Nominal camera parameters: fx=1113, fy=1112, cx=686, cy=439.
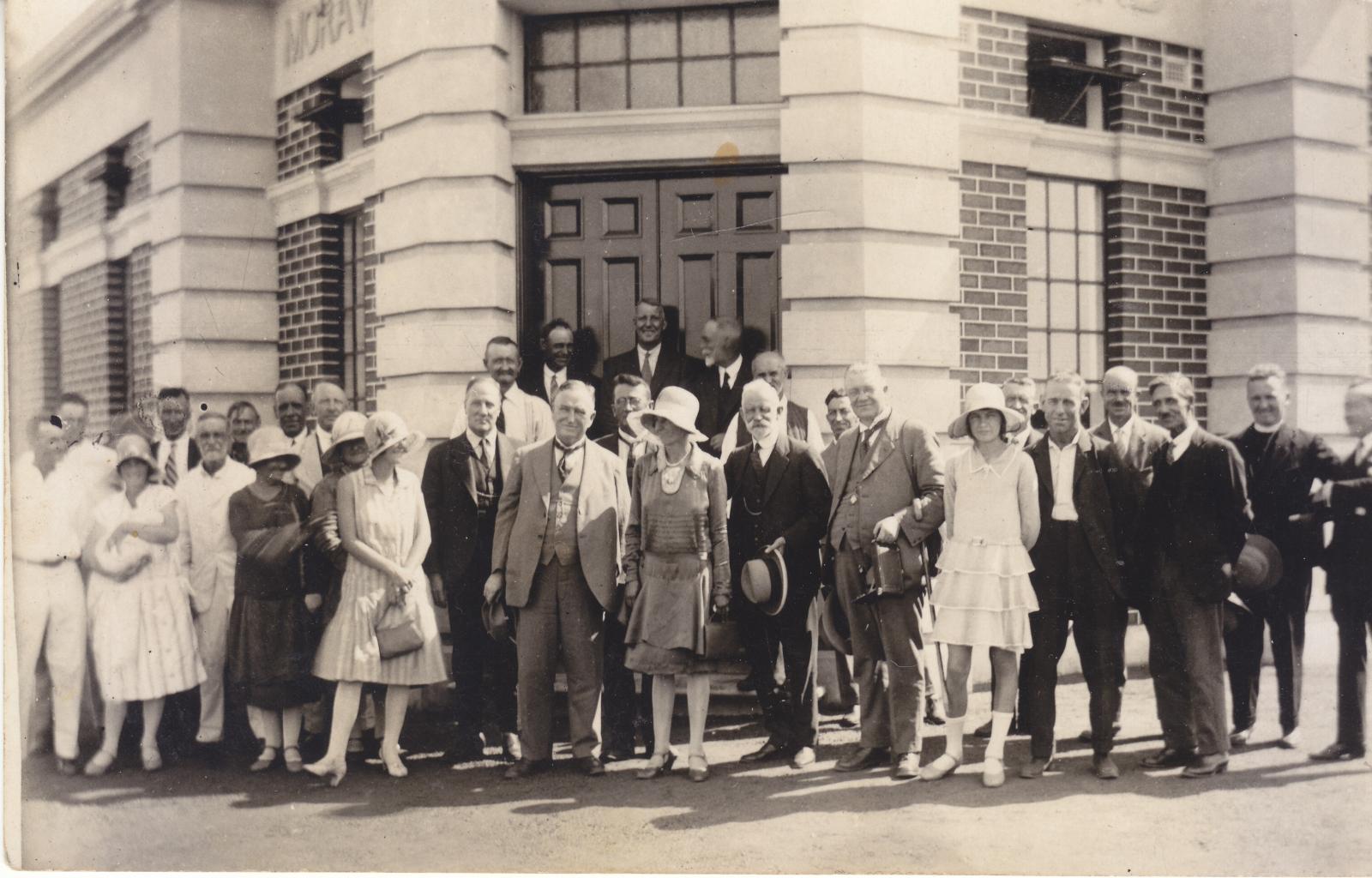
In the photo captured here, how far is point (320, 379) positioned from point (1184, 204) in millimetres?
5854

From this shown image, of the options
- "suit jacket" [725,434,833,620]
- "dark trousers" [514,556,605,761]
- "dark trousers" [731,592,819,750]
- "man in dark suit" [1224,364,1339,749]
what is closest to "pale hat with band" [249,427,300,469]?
"dark trousers" [514,556,605,761]

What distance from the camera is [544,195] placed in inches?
281

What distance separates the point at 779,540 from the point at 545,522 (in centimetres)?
119

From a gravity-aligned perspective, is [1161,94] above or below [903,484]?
above

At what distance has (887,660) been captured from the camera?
18.1 ft

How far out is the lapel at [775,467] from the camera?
571 centimetres

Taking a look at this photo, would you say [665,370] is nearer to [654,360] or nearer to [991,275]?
[654,360]

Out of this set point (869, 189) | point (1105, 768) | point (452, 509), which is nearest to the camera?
point (1105, 768)

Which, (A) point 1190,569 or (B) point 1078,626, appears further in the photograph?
(B) point 1078,626

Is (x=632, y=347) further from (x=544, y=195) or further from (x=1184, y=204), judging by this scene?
(x=1184, y=204)

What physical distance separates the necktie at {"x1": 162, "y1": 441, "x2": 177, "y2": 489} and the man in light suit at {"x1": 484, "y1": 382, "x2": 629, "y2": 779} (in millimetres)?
1897

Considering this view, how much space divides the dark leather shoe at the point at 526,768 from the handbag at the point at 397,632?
2.54 feet

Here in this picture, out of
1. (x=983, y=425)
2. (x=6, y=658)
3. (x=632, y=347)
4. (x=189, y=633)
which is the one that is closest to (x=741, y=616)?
(x=983, y=425)

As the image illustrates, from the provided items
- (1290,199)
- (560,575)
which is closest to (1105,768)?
(560,575)
